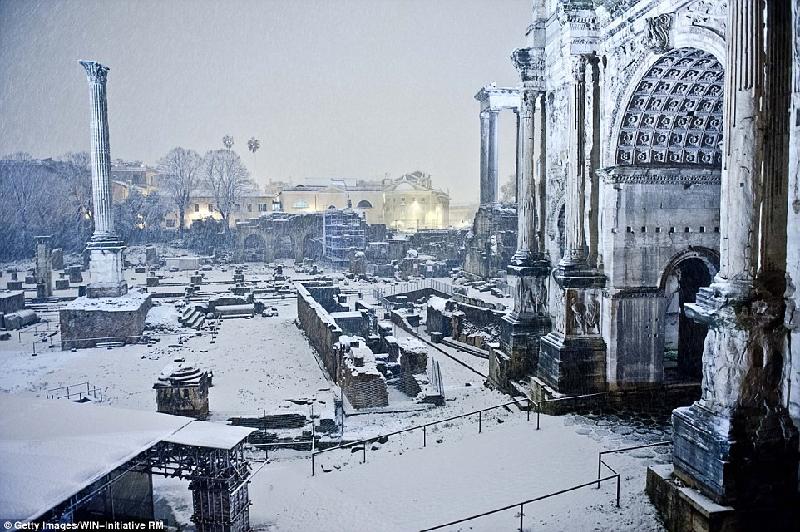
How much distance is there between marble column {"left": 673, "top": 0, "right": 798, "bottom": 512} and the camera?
684cm

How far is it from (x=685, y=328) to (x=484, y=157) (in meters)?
36.9

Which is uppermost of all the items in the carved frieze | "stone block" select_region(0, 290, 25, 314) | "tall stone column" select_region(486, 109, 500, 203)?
"tall stone column" select_region(486, 109, 500, 203)

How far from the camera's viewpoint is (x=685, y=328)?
532 inches

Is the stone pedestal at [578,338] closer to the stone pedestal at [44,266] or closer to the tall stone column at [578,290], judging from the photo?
the tall stone column at [578,290]

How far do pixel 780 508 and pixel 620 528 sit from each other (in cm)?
187

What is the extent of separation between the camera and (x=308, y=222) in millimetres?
58219

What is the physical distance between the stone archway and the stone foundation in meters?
20.2

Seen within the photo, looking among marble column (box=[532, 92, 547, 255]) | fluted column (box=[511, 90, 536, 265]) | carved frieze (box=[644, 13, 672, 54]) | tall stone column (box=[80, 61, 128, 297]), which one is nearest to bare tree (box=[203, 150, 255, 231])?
tall stone column (box=[80, 61, 128, 297])

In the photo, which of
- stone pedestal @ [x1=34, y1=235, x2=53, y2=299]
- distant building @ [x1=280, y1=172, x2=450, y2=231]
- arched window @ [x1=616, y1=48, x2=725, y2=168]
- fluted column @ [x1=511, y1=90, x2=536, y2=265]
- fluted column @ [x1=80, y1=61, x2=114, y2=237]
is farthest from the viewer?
distant building @ [x1=280, y1=172, x2=450, y2=231]

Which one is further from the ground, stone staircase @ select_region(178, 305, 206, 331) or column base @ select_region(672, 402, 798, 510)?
column base @ select_region(672, 402, 798, 510)

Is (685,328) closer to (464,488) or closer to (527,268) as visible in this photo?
(527,268)

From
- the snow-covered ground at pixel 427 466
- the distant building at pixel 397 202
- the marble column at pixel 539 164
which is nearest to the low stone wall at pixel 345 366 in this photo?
the snow-covered ground at pixel 427 466

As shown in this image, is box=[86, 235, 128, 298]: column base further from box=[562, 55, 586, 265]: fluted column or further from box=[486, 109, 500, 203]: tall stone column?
box=[486, 109, 500, 203]: tall stone column

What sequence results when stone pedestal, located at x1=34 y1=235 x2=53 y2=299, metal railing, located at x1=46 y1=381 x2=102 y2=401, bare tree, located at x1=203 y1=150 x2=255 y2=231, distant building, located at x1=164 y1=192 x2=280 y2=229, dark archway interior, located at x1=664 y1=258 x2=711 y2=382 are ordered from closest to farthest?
dark archway interior, located at x1=664 y1=258 x2=711 y2=382 → metal railing, located at x1=46 y1=381 x2=102 y2=401 → stone pedestal, located at x1=34 y1=235 x2=53 y2=299 → bare tree, located at x1=203 y1=150 x2=255 y2=231 → distant building, located at x1=164 y1=192 x2=280 y2=229
